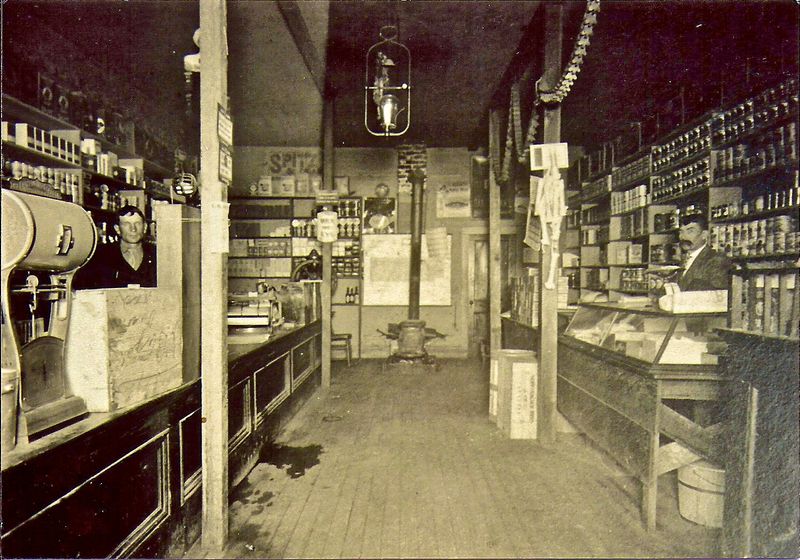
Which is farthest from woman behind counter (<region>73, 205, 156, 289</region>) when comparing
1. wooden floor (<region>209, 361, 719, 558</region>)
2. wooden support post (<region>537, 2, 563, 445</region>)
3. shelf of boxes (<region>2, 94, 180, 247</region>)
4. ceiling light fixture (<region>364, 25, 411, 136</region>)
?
wooden support post (<region>537, 2, 563, 445</region>)

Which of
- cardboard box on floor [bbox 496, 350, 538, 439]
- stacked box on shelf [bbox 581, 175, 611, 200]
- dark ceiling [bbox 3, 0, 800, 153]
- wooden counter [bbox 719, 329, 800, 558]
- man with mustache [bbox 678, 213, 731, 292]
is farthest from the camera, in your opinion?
stacked box on shelf [bbox 581, 175, 611, 200]

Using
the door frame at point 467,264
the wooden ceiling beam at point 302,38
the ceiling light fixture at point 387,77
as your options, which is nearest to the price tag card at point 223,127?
the ceiling light fixture at point 387,77

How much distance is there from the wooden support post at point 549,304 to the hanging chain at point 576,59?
0.31 ft

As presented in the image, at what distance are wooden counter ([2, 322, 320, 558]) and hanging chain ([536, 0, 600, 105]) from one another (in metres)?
3.03

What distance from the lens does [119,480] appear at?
1.95 metres

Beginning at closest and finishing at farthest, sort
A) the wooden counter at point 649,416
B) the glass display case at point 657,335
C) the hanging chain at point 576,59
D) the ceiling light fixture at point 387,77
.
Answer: the wooden counter at point 649,416
the glass display case at point 657,335
the hanging chain at point 576,59
the ceiling light fixture at point 387,77

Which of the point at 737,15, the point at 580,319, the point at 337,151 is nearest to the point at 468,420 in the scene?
the point at 580,319

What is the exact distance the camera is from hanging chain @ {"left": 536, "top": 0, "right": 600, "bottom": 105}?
10.8 feet

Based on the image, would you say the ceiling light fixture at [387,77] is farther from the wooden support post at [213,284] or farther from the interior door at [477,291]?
the interior door at [477,291]

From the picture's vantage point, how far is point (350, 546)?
2.50 metres

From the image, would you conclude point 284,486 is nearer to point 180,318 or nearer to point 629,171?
point 180,318

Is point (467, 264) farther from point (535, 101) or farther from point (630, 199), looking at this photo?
point (535, 101)

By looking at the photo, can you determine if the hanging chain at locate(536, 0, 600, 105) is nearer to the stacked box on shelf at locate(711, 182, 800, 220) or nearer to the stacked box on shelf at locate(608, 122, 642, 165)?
the stacked box on shelf at locate(711, 182, 800, 220)

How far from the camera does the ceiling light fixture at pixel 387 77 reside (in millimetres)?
4539
